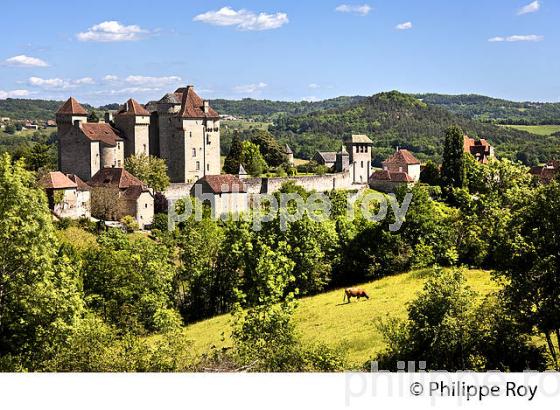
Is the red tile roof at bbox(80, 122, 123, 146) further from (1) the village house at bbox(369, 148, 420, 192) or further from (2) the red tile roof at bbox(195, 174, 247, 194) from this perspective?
(1) the village house at bbox(369, 148, 420, 192)

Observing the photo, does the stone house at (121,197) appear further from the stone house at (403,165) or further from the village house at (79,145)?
the stone house at (403,165)

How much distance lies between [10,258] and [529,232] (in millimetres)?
8220

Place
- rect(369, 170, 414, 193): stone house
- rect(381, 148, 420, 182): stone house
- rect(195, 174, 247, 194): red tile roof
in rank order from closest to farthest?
1. rect(195, 174, 247, 194): red tile roof
2. rect(369, 170, 414, 193): stone house
3. rect(381, 148, 420, 182): stone house

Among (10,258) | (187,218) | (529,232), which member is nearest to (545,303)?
(529,232)

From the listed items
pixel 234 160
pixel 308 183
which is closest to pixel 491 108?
pixel 234 160

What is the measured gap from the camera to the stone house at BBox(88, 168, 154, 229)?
2950 centimetres

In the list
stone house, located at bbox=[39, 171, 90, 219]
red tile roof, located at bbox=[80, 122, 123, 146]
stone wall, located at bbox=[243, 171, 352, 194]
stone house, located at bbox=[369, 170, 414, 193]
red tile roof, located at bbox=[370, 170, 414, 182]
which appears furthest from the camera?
red tile roof, located at bbox=[370, 170, 414, 182]

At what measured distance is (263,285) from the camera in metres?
20.1

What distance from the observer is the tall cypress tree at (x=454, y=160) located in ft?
125

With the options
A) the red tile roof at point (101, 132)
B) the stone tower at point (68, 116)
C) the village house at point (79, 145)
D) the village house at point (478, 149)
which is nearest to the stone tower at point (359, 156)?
the village house at point (478, 149)

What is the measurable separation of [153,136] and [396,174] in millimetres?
15542

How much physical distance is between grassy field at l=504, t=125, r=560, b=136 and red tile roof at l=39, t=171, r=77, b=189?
7413 cm

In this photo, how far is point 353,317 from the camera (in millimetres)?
16203

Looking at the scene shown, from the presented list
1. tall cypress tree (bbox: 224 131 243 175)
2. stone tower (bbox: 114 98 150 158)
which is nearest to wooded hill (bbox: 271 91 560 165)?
tall cypress tree (bbox: 224 131 243 175)
